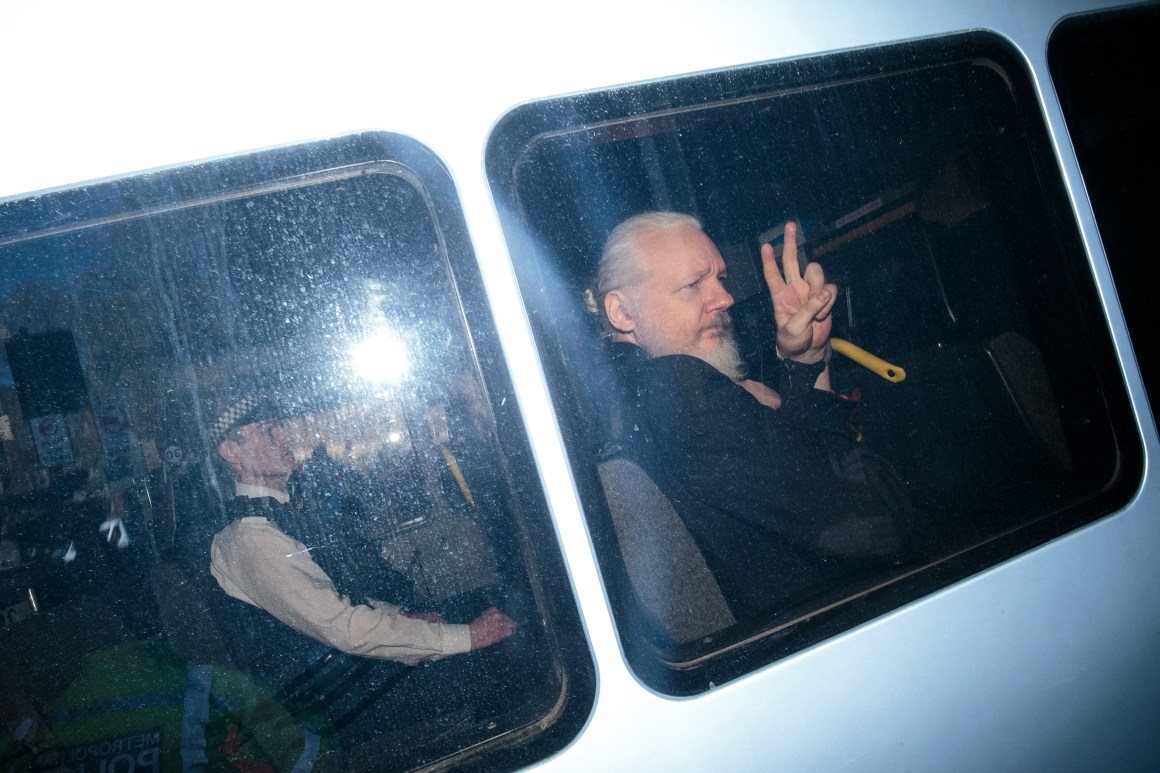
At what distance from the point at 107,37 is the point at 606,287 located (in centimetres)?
90

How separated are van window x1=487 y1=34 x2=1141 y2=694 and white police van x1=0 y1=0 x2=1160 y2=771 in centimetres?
1

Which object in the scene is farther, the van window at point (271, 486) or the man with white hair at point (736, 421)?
the man with white hair at point (736, 421)

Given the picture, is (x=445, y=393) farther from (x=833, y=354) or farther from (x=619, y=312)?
(x=833, y=354)

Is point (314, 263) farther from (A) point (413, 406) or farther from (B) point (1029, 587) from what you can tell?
(B) point (1029, 587)

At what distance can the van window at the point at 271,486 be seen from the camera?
0.92 metres

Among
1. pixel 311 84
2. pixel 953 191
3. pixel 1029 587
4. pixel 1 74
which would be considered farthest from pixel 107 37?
pixel 1029 587

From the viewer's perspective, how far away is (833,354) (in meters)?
1.40

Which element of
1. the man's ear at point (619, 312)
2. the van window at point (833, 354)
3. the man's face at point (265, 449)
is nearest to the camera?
the man's face at point (265, 449)

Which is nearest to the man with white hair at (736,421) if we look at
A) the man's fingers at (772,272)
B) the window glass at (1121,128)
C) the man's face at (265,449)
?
the man's fingers at (772,272)

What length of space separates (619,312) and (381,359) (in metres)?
0.55

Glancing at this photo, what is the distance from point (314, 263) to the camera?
37.7 inches

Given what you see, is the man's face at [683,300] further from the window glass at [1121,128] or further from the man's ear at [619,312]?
the window glass at [1121,128]

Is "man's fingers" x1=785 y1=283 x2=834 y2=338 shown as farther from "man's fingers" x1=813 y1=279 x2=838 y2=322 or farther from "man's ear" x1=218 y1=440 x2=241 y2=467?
"man's ear" x1=218 y1=440 x2=241 y2=467

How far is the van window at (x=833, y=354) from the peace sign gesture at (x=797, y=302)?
4cm
